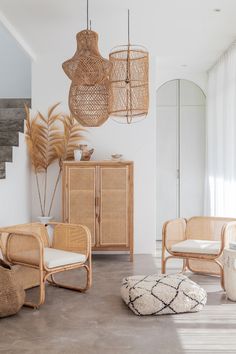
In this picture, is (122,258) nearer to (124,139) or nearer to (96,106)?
(124,139)

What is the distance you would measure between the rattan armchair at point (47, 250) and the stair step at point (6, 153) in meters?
1.15

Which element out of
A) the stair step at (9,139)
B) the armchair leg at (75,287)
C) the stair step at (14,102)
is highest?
the stair step at (14,102)

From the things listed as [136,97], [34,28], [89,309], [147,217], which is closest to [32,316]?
[89,309]

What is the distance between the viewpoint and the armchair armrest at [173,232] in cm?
502

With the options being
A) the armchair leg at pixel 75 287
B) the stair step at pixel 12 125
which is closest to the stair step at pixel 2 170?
the stair step at pixel 12 125

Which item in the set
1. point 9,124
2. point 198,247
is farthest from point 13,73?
point 198,247

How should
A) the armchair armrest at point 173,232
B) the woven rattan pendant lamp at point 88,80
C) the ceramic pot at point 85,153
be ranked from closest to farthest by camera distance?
the woven rattan pendant lamp at point 88,80 → the armchair armrest at point 173,232 → the ceramic pot at point 85,153

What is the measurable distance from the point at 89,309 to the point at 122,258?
2316 mm

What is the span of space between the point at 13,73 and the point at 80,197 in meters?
2.56

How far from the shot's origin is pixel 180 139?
309 inches

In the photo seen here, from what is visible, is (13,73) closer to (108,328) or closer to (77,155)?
(77,155)

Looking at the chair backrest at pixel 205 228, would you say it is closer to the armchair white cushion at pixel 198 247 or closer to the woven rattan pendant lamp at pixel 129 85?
the armchair white cushion at pixel 198 247

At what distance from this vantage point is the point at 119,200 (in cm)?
608

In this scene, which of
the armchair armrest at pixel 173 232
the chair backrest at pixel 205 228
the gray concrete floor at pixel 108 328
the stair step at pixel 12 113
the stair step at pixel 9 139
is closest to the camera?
the gray concrete floor at pixel 108 328
